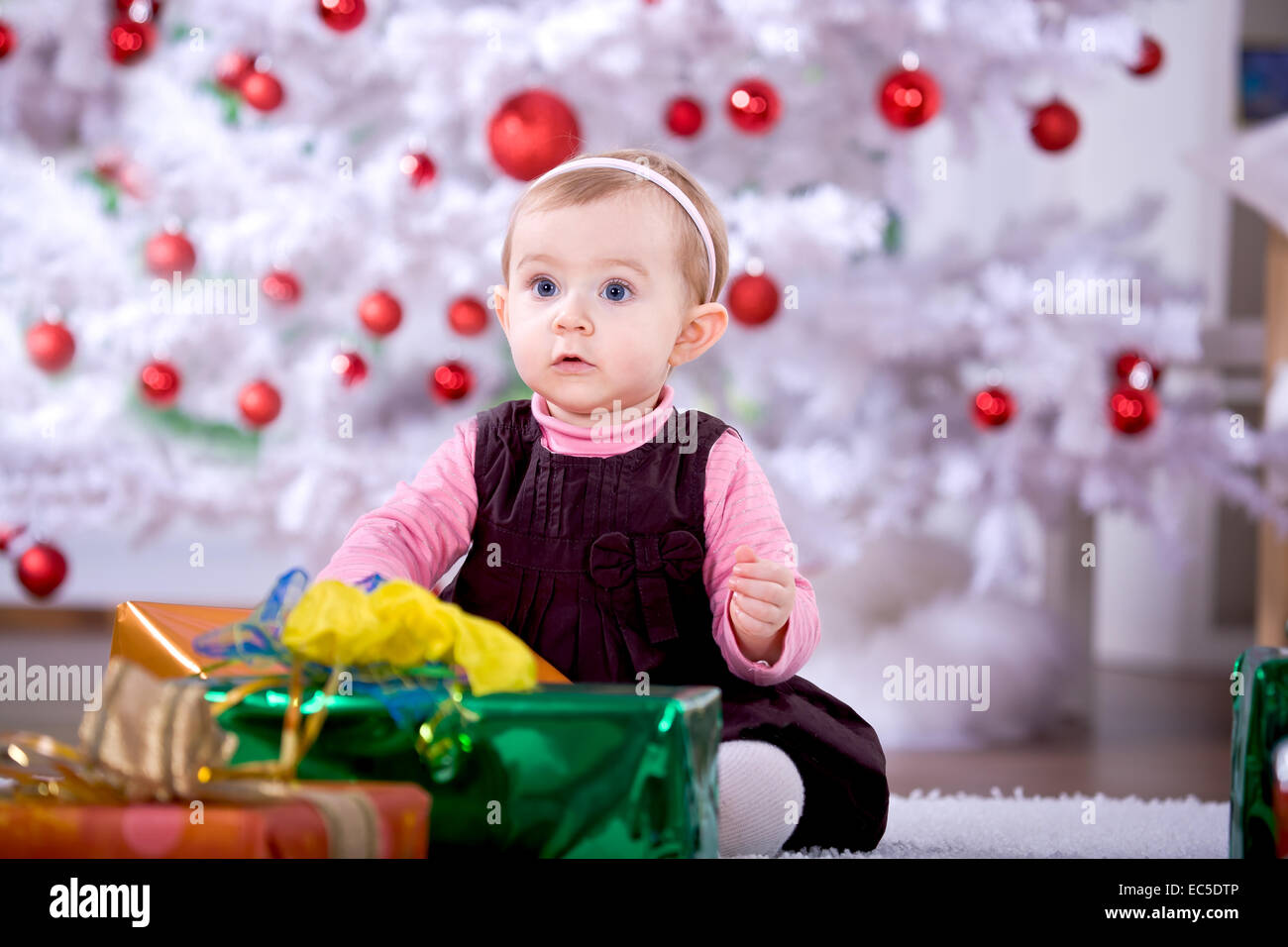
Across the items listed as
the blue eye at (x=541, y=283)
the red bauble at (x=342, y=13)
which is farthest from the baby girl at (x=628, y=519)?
the red bauble at (x=342, y=13)

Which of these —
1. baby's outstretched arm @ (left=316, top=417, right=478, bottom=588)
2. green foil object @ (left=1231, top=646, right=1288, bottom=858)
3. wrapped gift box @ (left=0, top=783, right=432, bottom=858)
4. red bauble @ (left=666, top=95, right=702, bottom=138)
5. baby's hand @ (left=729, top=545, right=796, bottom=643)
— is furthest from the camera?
red bauble @ (left=666, top=95, right=702, bottom=138)

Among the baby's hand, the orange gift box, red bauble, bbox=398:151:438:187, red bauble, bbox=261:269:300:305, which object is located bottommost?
the orange gift box

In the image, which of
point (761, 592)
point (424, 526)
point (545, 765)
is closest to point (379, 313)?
point (424, 526)

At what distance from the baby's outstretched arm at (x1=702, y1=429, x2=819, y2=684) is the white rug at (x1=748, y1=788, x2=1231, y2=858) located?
12cm

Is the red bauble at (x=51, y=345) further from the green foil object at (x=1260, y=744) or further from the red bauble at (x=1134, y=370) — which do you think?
the green foil object at (x=1260, y=744)

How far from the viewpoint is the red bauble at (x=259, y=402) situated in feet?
6.03

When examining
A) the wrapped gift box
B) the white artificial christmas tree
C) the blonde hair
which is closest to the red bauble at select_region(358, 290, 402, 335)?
the white artificial christmas tree

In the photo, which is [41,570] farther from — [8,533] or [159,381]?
[159,381]

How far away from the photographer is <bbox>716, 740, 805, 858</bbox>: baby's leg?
928 millimetres

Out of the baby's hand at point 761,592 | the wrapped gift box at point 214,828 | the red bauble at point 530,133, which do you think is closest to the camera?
the wrapped gift box at point 214,828

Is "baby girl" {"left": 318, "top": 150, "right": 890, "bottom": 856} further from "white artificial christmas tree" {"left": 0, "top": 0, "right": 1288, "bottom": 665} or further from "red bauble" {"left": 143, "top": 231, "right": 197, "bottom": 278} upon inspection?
"red bauble" {"left": 143, "top": 231, "right": 197, "bottom": 278}

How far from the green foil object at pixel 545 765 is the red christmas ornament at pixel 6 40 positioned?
Result: 1.54 m

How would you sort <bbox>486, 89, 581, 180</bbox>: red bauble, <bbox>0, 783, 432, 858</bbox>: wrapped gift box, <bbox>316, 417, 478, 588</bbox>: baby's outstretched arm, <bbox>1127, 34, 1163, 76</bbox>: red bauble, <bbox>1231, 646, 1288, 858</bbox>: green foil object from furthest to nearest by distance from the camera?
1. <bbox>1127, 34, 1163, 76</bbox>: red bauble
2. <bbox>486, 89, 581, 180</bbox>: red bauble
3. <bbox>316, 417, 478, 588</bbox>: baby's outstretched arm
4. <bbox>1231, 646, 1288, 858</bbox>: green foil object
5. <bbox>0, 783, 432, 858</bbox>: wrapped gift box
